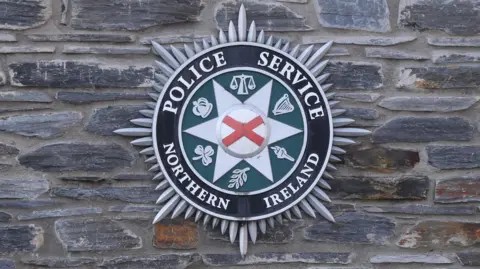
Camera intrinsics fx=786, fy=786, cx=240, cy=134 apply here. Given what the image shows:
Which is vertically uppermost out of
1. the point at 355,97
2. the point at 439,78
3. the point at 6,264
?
the point at 439,78

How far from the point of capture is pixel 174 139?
9.90 feet

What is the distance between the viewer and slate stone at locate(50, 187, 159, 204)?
3.04 m

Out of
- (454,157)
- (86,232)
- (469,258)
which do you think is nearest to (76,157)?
(86,232)

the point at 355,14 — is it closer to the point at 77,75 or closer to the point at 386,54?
the point at 386,54

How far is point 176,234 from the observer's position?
121 inches

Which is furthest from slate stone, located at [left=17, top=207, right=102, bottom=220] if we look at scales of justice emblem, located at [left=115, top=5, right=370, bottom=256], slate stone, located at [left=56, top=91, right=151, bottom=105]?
slate stone, located at [left=56, top=91, right=151, bottom=105]

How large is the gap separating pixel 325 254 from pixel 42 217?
44.0 inches

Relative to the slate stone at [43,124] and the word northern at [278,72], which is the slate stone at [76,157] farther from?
the word northern at [278,72]

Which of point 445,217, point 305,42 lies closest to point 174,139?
point 305,42

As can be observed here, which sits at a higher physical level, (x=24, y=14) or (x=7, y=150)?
(x=24, y=14)

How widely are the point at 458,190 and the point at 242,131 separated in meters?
0.91

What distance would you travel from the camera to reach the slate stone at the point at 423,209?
10.3ft

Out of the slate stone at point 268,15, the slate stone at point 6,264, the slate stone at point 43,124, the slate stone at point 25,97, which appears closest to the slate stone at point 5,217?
the slate stone at point 6,264

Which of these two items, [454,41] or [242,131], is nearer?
[242,131]
